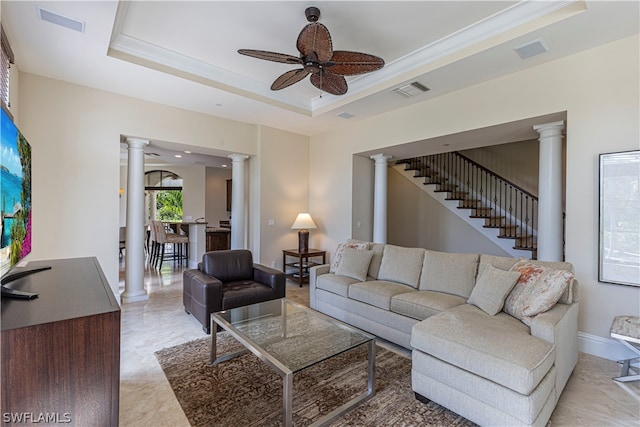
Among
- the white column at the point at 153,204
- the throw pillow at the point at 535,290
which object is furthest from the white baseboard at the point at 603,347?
the white column at the point at 153,204

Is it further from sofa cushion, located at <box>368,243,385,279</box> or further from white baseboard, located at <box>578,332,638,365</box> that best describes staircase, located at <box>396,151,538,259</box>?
sofa cushion, located at <box>368,243,385,279</box>

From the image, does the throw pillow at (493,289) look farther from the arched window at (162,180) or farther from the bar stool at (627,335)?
the arched window at (162,180)

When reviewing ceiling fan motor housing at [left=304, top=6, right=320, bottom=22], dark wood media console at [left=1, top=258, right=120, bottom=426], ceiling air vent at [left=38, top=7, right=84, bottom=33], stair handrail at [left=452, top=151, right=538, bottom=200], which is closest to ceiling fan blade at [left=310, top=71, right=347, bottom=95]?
ceiling fan motor housing at [left=304, top=6, right=320, bottom=22]

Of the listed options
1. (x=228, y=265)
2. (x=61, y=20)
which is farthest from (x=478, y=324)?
(x=61, y=20)

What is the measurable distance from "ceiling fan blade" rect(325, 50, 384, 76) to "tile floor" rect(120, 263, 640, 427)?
119 inches

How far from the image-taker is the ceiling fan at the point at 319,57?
2.61m

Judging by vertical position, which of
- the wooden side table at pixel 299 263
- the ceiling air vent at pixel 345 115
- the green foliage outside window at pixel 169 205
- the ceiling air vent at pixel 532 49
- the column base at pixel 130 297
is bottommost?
the column base at pixel 130 297

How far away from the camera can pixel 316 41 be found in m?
2.62

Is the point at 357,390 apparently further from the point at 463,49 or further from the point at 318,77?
the point at 463,49

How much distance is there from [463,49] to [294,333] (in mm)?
3343

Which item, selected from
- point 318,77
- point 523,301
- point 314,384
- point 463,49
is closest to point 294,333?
point 314,384

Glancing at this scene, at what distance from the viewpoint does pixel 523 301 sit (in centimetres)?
237

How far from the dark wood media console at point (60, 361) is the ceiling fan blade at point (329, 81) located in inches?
104

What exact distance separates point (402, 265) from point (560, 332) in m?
1.64
